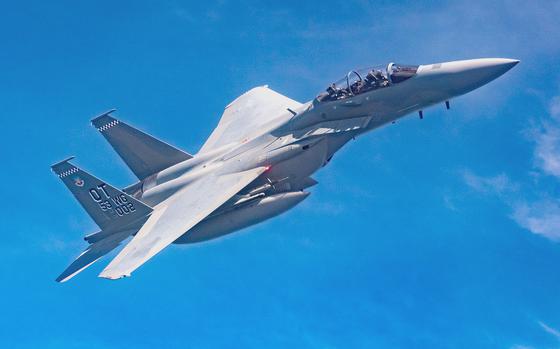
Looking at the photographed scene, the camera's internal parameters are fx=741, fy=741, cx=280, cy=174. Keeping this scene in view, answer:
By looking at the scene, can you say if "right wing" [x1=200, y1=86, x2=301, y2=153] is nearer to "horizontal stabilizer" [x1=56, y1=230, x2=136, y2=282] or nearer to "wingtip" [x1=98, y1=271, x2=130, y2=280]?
"horizontal stabilizer" [x1=56, y1=230, x2=136, y2=282]

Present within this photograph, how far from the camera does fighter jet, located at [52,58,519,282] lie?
33.2 metres

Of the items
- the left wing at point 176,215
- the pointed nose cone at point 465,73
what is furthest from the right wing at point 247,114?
the pointed nose cone at point 465,73

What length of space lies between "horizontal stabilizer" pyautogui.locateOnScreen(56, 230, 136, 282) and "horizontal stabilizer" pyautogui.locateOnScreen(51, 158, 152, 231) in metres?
0.45

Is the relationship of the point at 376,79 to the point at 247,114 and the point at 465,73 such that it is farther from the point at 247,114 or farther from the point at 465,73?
the point at 247,114

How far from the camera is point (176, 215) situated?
35.0 metres

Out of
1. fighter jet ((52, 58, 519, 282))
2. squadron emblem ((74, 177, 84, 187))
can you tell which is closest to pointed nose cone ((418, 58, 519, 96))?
fighter jet ((52, 58, 519, 282))

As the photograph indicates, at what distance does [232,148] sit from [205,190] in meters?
3.15

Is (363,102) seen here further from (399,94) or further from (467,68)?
(467,68)

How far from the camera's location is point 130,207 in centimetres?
3656

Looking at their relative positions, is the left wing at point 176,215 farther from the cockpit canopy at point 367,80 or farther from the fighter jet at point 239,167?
the cockpit canopy at point 367,80

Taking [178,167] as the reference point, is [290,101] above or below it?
above

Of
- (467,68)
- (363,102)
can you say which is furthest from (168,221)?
(467,68)

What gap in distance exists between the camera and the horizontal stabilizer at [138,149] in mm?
39250

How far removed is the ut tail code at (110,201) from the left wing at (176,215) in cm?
139
